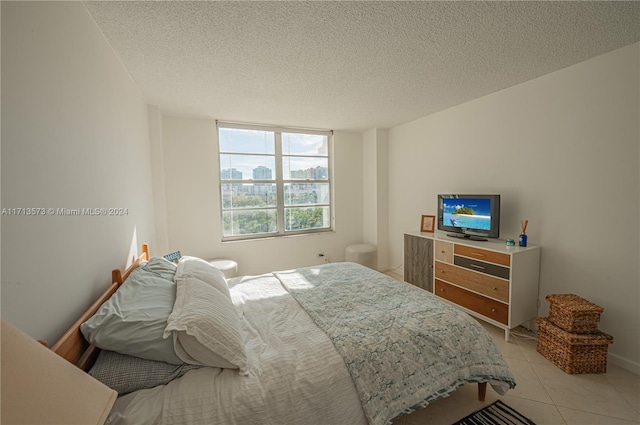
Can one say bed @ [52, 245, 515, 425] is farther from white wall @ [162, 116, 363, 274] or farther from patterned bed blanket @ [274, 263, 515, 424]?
white wall @ [162, 116, 363, 274]

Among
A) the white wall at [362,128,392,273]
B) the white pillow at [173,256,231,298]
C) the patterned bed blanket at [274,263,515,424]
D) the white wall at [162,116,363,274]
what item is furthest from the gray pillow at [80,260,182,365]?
the white wall at [362,128,392,273]

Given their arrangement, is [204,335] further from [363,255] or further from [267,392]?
[363,255]

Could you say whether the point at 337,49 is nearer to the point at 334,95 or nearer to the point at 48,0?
the point at 334,95

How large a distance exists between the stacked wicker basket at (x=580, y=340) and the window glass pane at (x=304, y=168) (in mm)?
3469

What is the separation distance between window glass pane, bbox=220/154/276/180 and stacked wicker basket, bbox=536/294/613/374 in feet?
12.3

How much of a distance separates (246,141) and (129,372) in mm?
3446

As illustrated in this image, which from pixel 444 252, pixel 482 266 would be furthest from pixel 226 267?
pixel 482 266

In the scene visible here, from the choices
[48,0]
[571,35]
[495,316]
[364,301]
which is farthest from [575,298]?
[48,0]

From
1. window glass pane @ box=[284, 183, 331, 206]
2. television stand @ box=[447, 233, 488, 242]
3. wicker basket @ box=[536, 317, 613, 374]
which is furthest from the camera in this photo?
window glass pane @ box=[284, 183, 331, 206]

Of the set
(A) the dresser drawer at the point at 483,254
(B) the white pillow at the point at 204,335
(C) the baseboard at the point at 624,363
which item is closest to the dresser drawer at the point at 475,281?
(A) the dresser drawer at the point at 483,254

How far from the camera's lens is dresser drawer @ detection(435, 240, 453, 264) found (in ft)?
9.69

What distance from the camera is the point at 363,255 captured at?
4.27 meters

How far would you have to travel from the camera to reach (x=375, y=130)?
4.37m

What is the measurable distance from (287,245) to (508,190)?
3055mm
